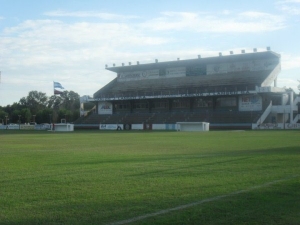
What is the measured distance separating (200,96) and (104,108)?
89.0 feet

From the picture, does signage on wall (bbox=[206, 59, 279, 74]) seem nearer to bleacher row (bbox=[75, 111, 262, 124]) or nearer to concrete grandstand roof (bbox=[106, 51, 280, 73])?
concrete grandstand roof (bbox=[106, 51, 280, 73])

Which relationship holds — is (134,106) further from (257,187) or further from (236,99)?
(257,187)

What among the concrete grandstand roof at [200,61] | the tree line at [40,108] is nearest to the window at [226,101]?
the concrete grandstand roof at [200,61]

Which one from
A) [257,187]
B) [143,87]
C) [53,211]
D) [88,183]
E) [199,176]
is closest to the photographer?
[53,211]

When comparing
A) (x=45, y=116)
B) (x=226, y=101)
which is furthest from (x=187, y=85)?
(x=45, y=116)

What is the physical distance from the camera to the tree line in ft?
425

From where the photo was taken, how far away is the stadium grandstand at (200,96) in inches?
3113

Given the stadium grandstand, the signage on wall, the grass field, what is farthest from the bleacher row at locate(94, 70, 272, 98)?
the grass field

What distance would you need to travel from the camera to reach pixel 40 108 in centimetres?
16200

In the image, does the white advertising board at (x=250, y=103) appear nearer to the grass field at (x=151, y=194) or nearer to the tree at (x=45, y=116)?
the tree at (x=45, y=116)

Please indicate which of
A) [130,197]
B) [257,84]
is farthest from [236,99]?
[130,197]

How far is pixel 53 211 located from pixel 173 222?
2257 millimetres

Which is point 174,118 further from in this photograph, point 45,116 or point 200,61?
point 45,116

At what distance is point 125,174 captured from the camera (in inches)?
492
